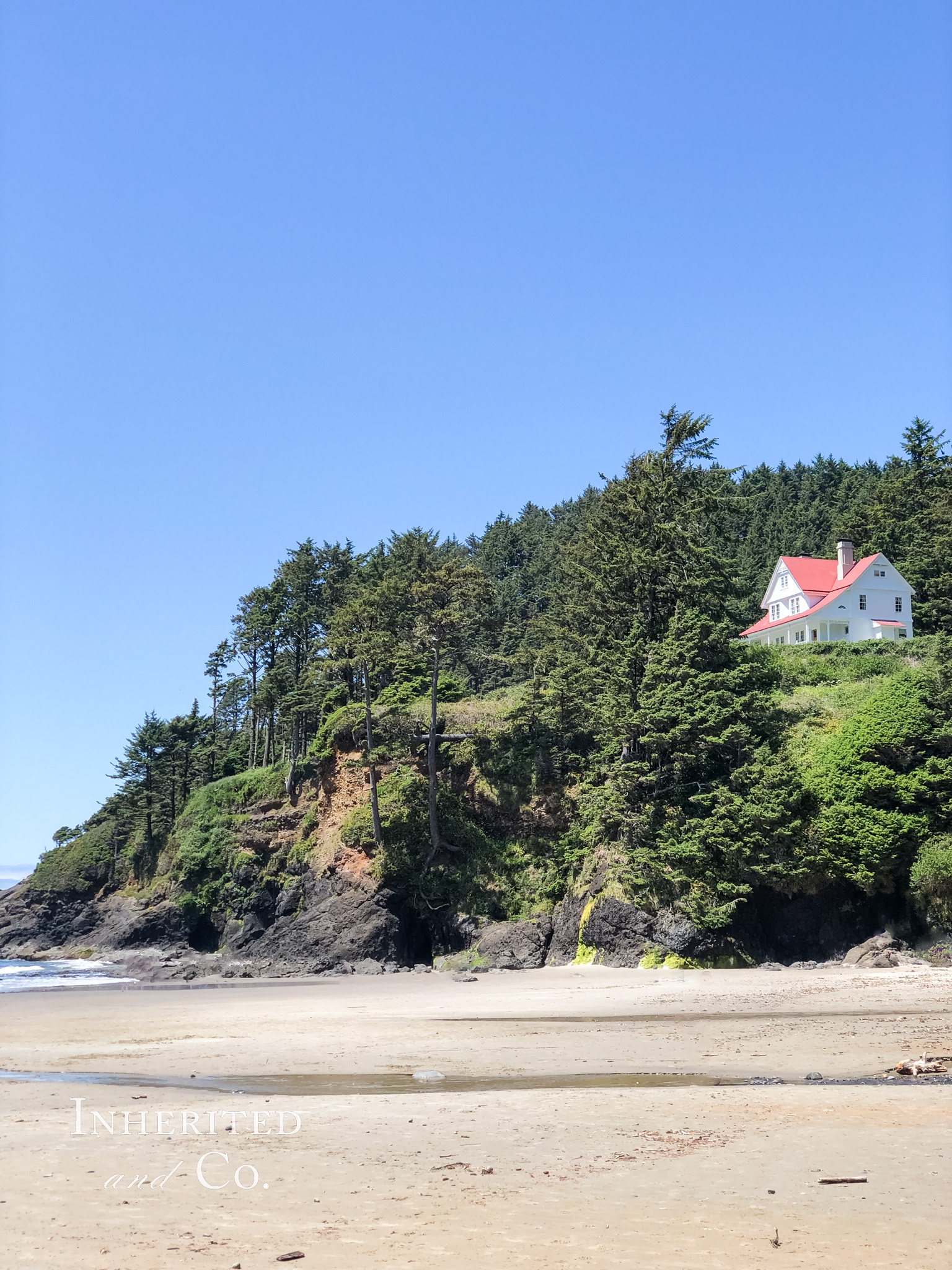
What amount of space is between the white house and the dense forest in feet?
8.72

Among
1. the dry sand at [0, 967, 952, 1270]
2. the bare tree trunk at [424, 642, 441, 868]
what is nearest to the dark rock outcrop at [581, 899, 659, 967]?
the bare tree trunk at [424, 642, 441, 868]

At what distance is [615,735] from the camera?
36.7 meters

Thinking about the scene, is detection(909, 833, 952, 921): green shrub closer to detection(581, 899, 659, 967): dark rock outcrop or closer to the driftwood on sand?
detection(581, 899, 659, 967): dark rock outcrop

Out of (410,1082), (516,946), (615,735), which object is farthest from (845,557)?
(410,1082)

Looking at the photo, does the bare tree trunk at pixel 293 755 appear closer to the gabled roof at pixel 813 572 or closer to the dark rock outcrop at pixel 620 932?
the dark rock outcrop at pixel 620 932

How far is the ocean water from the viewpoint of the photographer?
124ft

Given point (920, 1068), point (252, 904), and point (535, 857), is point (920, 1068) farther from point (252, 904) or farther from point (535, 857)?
point (252, 904)

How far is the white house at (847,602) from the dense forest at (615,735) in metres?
2.66

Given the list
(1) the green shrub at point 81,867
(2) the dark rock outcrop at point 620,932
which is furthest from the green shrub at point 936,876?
(1) the green shrub at point 81,867

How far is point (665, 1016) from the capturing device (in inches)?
812

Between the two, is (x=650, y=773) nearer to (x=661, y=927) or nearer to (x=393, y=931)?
(x=661, y=927)

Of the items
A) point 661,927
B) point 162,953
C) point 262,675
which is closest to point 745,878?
point 661,927

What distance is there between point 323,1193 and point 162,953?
46315 millimetres

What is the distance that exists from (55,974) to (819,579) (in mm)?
47661
